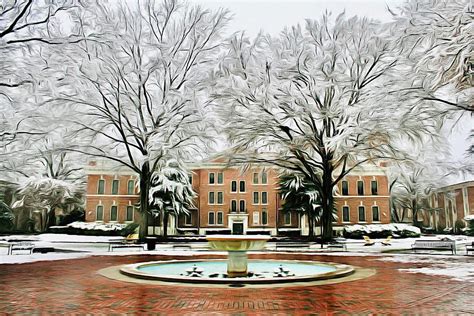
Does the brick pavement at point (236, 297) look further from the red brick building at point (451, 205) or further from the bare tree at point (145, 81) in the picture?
the red brick building at point (451, 205)

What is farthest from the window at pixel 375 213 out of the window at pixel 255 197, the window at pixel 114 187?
the window at pixel 114 187

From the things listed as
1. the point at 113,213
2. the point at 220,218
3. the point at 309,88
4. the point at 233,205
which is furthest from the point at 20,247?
the point at 233,205

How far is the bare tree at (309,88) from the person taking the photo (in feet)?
86.5

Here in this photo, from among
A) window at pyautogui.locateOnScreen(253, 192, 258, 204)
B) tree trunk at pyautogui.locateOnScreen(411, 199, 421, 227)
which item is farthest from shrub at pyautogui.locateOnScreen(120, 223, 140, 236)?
tree trunk at pyautogui.locateOnScreen(411, 199, 421, 227)

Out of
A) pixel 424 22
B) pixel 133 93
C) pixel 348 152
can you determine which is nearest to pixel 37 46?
pixel 133 93

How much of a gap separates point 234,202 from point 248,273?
35.5 m

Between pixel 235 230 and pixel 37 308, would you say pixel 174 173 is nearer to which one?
pixel 235 230

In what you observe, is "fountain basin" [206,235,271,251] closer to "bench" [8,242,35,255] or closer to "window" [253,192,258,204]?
"bench" [8,242,35,255]

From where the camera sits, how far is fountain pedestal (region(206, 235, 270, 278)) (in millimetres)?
11398

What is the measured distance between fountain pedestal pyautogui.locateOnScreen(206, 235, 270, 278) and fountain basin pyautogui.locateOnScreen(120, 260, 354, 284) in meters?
0.25

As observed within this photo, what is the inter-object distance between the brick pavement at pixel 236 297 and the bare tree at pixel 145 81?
1648 cm

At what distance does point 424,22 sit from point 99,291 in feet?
59.8

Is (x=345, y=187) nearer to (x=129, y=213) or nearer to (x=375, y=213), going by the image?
(x=375, y=213)

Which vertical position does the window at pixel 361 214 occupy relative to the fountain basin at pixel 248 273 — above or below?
above
